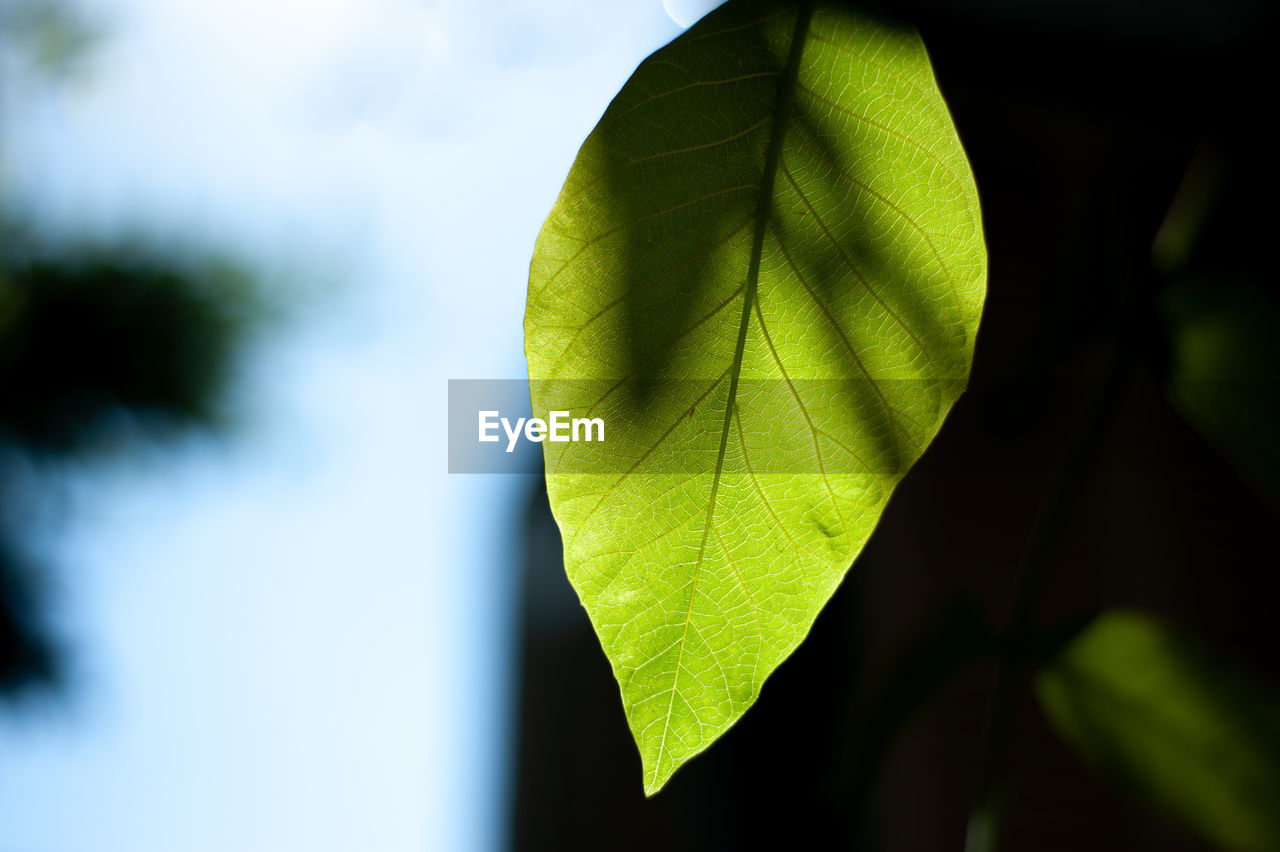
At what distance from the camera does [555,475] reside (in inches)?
4.6

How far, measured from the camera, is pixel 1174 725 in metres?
0.15

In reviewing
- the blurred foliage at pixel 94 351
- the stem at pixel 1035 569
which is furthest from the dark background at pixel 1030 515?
the blurred foliage at pixel 94 351

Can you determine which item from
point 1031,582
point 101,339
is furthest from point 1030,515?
point 101,339

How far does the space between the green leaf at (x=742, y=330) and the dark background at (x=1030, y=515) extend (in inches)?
4.5

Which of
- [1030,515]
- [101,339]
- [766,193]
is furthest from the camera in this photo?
[101,339]

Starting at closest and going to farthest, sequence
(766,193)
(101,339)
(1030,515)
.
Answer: (766,193) < (1030,515) < (101,339)

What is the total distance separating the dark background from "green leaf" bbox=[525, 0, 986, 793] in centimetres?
11

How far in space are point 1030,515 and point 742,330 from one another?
63 centimetres

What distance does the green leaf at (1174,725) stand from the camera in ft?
0.45

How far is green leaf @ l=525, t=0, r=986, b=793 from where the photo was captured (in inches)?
4.5

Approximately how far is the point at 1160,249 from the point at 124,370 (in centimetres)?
127

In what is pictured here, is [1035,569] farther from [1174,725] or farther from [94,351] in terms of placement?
[94,351]

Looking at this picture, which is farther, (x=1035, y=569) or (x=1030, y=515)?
(x=1030, y=515)

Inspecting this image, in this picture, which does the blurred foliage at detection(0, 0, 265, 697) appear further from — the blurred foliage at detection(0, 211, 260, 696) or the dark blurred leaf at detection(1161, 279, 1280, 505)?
the dark blurred leaf at detection(1161, 279, 1280, 505)
